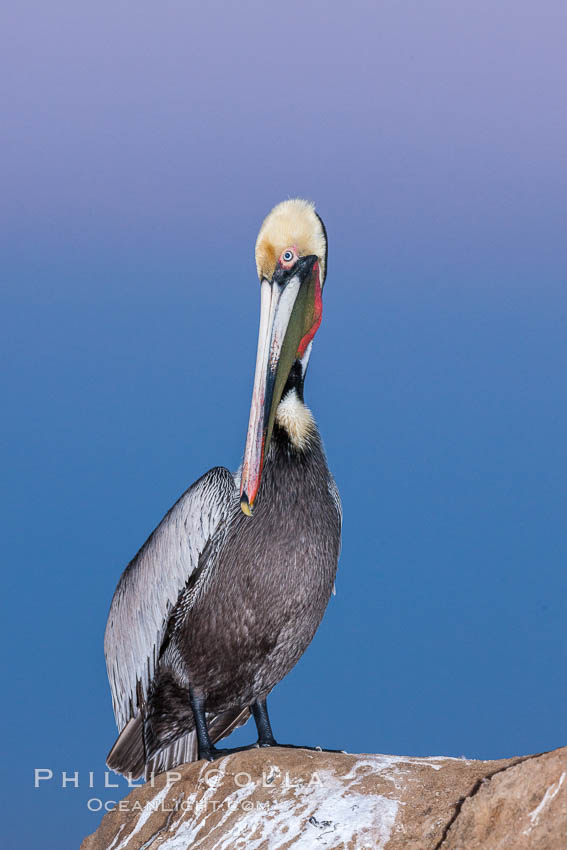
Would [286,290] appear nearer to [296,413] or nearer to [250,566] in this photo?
[296,413]

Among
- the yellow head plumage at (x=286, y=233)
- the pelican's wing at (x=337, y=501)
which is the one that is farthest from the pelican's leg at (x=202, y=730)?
the yellow head plumage at (x=286, y=233)

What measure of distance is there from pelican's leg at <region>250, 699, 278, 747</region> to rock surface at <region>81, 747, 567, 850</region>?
0.56m

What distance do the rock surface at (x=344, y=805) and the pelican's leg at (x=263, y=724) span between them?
1.83 ft

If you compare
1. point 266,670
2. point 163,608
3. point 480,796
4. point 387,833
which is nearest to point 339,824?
point 387,833

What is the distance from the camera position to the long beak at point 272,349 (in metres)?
4.52

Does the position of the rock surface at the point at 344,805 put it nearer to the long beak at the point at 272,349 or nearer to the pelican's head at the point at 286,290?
the long beak at the point at 272,349

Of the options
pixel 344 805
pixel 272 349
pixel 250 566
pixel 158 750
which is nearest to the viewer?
pixel 344 805

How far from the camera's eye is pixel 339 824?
11.6 feet

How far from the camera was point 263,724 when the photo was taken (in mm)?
4840

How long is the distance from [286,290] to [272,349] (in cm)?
32

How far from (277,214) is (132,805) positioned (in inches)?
114

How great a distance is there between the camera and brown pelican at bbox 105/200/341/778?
4.45 meters

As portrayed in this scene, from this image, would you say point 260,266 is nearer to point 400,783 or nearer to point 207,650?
point 207,650

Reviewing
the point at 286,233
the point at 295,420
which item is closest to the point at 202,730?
the point at 295,420
